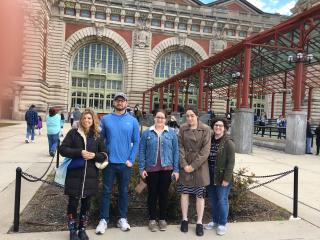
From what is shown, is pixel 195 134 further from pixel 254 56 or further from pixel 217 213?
pixel 254 56

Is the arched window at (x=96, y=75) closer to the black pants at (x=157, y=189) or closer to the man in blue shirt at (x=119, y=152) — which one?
the man in blue shirt at (x=119, y=152)

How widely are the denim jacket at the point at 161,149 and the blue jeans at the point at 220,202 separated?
0.69 m

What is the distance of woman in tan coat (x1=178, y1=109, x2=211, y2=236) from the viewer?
5605 millimetres

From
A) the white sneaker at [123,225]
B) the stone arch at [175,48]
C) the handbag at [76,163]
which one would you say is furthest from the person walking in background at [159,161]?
the stone arch at [175,48]

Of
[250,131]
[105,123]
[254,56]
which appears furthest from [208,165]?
[254,56]

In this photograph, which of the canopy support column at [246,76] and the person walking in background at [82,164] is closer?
the person walking in background at [82,164]

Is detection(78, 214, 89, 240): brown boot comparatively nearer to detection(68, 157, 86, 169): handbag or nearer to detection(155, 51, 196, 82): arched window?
detection(68, 157, 86, 169): handbag

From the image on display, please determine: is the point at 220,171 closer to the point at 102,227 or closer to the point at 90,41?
the point at 102,227

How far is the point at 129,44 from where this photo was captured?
52.2m

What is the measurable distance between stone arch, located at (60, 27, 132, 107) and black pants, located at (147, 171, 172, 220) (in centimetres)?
4629

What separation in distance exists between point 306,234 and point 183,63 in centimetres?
5109

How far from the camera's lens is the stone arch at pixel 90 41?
49.8 metres

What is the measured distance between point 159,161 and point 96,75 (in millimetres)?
47307

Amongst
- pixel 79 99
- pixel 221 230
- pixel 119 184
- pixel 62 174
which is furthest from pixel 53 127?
pixel 79 99
